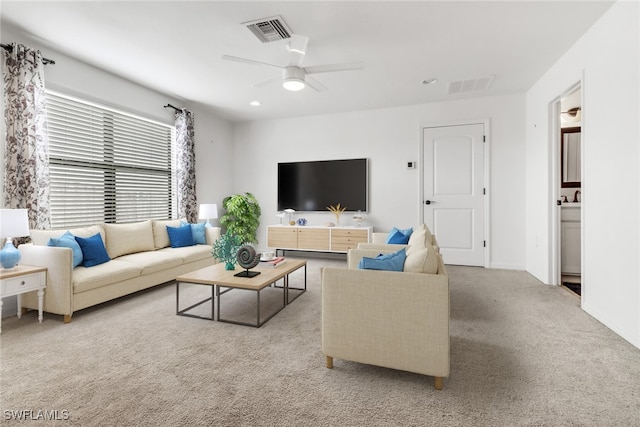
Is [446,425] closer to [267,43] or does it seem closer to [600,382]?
[600,382]

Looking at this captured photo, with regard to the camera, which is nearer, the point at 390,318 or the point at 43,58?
the point at 390,318

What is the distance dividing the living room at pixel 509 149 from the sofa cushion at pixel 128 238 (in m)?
1.53

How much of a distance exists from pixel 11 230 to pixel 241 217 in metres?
3.37

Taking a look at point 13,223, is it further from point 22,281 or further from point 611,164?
point 611,164

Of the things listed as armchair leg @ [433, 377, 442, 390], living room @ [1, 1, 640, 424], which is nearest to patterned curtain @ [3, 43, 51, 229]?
living room @ [1, 1, 640, 424]

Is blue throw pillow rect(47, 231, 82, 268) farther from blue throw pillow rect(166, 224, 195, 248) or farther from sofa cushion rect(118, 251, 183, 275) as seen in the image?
blue throw pillow rect(166, 224, 195, 248)

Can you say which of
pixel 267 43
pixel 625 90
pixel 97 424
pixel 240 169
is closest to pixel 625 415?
pixel 625 90

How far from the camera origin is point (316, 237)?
543 centimetres

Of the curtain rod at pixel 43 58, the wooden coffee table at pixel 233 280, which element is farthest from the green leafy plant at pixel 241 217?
the curtain rod at pixel 43 58

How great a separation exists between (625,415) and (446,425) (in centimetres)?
90

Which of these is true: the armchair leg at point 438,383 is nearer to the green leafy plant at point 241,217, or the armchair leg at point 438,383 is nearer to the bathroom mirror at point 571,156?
the green leafy plant at point 241,217

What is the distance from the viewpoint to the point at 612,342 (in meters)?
2.32

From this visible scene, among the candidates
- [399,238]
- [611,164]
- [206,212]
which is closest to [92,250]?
[206,212]

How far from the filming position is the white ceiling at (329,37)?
8.51 feet
